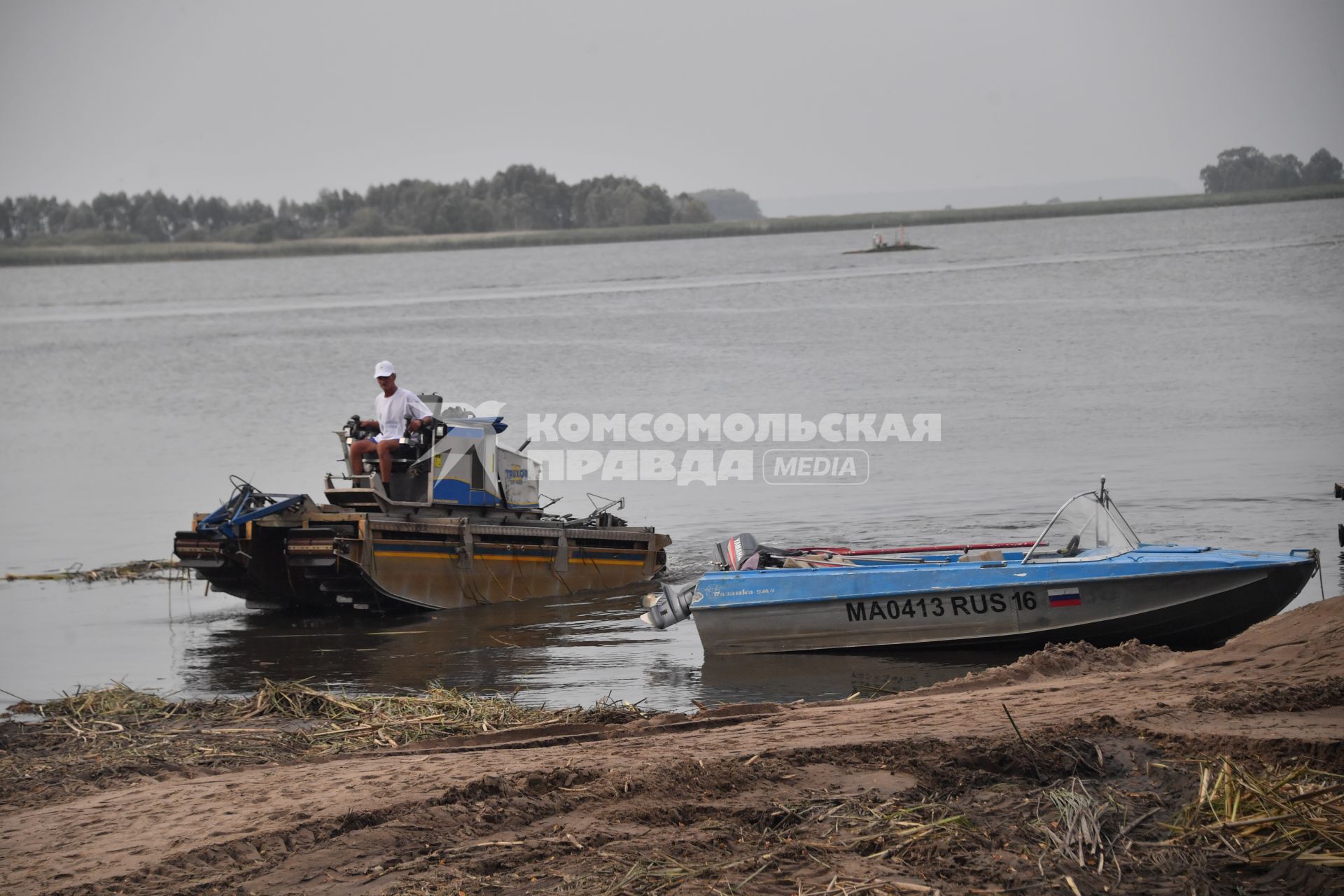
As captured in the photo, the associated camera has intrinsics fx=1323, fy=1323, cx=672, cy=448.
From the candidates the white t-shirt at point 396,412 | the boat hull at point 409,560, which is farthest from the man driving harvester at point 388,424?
the boat hull at point 409,560

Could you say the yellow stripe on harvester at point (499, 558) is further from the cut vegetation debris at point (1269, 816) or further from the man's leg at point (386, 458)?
the cut vegetation debris at point (1269, 816)

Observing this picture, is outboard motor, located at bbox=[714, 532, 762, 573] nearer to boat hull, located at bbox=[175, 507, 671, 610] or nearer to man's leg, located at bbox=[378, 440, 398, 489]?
boat hull, located at bbox=[175, 507, 671, 610]

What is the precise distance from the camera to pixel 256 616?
16.0m

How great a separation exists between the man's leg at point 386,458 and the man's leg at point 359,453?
0.56ft

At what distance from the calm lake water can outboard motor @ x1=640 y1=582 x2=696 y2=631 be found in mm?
415

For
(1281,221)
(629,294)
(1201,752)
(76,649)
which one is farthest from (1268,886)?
(1281,221)

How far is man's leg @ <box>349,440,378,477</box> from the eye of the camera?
15156 mm

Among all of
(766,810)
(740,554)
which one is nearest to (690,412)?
(740,554)

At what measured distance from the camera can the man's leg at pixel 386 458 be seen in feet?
49.1

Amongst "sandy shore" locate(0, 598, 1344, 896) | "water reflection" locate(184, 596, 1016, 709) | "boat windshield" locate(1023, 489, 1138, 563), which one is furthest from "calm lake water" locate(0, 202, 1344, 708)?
"sandy shore" locate(0, 598, 1344, 896)

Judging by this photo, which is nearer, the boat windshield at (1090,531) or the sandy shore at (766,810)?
the sandy shore at (766,810)

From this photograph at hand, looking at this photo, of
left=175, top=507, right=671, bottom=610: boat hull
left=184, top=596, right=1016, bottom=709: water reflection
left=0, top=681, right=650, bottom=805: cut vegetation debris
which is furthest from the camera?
left=175, top=507, right=671, bottom=610: boat hull

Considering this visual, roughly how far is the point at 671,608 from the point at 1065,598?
3592 millimetres

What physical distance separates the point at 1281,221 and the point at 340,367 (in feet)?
260
